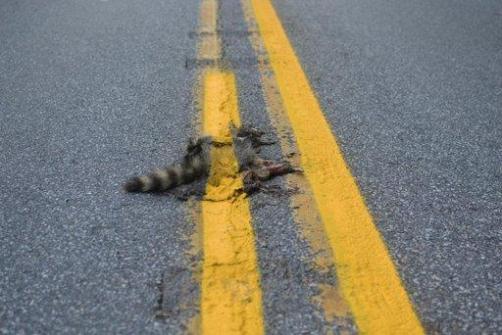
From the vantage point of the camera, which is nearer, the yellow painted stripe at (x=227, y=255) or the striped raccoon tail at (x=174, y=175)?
the yellow painted stripe at (x=227, y=255)

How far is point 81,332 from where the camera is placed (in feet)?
5.37

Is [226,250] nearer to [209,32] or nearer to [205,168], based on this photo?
[205,168]

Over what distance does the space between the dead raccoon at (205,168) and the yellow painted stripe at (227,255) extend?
0.12 ft

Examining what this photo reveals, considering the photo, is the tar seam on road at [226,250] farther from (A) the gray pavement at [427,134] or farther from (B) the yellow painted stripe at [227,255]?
(A) the gray pavement at [427,134]

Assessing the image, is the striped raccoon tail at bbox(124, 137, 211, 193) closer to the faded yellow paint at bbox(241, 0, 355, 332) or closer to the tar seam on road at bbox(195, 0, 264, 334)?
the tar seam on road at bbox(195, 0, 264, 334)

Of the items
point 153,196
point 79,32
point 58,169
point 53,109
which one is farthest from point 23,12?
point 153,196

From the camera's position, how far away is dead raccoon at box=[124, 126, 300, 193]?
7.68 feet

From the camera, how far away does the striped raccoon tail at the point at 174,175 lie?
2.33 metres

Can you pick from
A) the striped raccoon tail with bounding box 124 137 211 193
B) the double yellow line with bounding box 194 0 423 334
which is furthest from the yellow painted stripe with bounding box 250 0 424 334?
the striped raccoon tail with bounding box 124 137 211 193

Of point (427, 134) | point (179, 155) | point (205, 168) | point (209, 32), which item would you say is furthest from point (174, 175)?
point (209, 32)

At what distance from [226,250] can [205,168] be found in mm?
595

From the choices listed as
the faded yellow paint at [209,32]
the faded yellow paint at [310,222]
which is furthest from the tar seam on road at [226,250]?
the faded yellow paint at [209,32]

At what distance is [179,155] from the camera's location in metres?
2.68

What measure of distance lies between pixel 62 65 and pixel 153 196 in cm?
215
